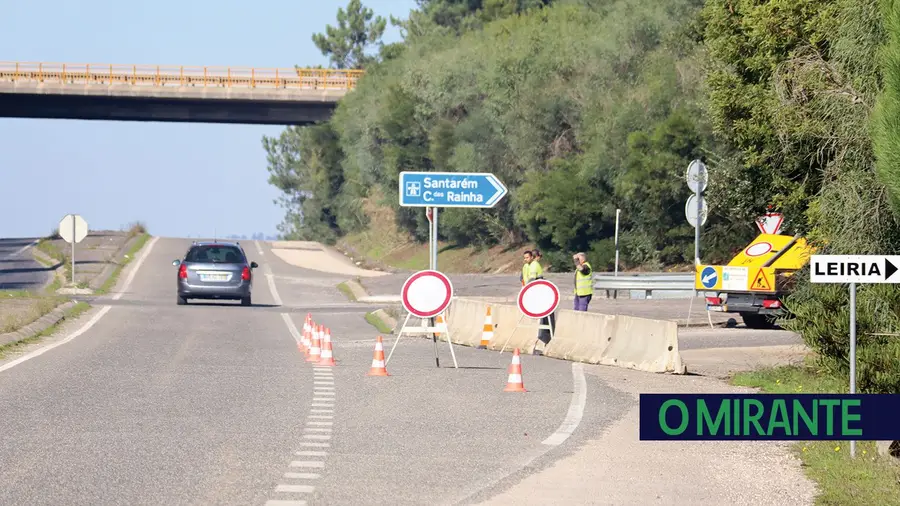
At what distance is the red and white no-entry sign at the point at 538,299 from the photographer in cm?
2145

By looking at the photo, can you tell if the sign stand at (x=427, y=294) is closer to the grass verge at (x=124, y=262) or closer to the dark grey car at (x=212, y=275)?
the dark grey car at (x=212, y=275)

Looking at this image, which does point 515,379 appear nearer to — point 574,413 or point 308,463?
point 574,413

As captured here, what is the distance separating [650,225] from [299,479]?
41.0 metres

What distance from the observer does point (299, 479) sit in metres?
9.83

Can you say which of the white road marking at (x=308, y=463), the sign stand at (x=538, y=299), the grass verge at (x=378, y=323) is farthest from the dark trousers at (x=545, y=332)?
the white road marking at (x=308, y=463)

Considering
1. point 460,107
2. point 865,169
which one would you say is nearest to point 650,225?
point 460,107

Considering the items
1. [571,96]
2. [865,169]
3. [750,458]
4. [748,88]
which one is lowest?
[750,458]

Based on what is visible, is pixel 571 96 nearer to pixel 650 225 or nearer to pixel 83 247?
pixel 650 225

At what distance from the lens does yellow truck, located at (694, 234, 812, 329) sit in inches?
1067

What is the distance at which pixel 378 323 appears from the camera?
30.7m

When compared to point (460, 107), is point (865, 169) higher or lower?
lower

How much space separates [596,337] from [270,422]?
913 centimetres

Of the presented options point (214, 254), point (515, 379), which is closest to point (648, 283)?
point (214, 254)

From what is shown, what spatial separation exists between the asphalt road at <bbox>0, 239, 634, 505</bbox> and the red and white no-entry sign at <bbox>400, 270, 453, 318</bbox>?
83cm
